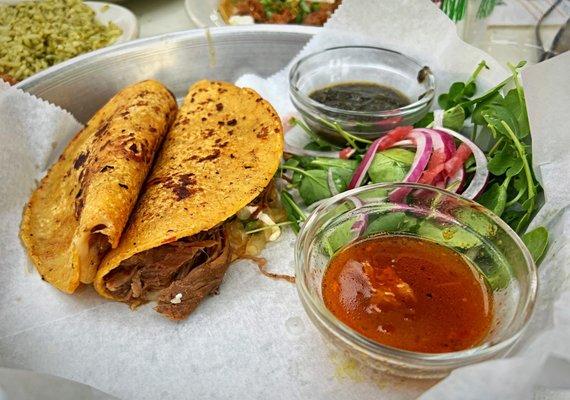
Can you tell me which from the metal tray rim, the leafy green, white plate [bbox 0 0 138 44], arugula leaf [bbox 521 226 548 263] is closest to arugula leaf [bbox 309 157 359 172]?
the leafy green

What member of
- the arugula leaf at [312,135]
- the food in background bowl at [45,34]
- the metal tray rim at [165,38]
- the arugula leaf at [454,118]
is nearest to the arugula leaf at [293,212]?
the arugula leaf at [312,135]

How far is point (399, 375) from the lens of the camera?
145 cm

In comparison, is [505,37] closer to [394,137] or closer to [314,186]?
[394,137]

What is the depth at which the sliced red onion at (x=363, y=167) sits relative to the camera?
206 cm

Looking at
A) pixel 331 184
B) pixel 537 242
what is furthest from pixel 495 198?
pixel 331 184

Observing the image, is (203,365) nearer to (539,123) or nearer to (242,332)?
(242,332)

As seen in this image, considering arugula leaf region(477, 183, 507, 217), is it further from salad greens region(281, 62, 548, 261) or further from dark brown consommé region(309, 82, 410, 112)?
dark brown consommé region(309, 82, 410, 112)

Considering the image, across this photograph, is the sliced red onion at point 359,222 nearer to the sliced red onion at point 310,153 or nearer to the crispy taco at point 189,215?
the crispy taco at point 189,215

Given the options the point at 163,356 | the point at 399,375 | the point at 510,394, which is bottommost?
the point at 163,356

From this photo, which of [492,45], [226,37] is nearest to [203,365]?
[226,37]

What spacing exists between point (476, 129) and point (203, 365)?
138 cm

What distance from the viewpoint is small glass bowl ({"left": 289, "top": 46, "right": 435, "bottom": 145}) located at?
225cm

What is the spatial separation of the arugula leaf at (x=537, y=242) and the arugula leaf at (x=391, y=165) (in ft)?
1.60

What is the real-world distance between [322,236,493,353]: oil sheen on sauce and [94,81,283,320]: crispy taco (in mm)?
Result: 405
